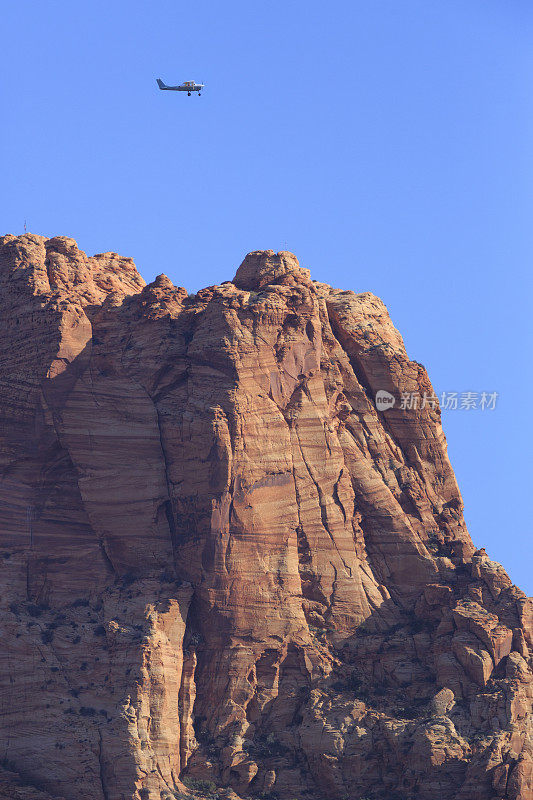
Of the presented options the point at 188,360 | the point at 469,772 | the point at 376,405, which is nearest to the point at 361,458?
the point at 376,405

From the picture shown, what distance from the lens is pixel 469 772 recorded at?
129375mm

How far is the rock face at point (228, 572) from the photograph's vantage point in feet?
429

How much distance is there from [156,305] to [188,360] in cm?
452

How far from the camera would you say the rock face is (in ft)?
429

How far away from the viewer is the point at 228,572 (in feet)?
440

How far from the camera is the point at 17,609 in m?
135

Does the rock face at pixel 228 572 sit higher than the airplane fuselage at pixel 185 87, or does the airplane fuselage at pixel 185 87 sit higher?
the airplane fuselage at pixel 185 87

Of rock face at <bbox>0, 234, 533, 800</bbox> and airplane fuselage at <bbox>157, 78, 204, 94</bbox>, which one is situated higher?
airplane fuselage at <bbox>157, 78, 204, 94</bbox>

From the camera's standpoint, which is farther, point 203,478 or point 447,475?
point 447,475

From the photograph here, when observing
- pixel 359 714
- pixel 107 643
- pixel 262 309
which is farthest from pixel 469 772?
pixel 262 309

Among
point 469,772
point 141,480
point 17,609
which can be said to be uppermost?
point 141,480

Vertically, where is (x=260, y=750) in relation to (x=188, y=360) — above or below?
below

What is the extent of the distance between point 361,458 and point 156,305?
54.2 ft

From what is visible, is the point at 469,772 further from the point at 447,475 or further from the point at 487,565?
the point at 447,475
